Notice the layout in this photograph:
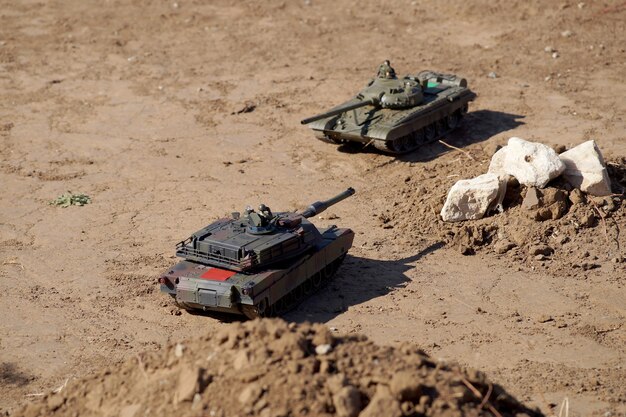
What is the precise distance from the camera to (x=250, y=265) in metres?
14.5

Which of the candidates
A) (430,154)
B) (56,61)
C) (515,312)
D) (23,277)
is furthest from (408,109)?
(56,61)

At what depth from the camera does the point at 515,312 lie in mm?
15094

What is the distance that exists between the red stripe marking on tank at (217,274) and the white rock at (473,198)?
4863 millimetres

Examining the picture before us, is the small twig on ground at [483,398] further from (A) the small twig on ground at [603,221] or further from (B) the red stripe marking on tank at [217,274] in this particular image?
(A) the small twig on ground at [603,221]

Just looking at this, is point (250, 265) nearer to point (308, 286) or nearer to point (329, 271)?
point (308, 286)

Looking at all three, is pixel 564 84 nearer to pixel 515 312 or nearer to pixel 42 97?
pixel 515 312

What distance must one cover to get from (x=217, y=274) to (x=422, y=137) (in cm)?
864

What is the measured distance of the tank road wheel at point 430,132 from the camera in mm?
21969

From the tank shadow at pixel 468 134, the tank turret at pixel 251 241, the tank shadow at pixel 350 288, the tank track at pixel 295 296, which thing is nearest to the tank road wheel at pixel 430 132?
the tank shadow at pixel 468 134

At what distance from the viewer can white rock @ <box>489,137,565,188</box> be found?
1716cm

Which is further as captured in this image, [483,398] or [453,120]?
[453,120]

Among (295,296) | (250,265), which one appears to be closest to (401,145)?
(295,296)

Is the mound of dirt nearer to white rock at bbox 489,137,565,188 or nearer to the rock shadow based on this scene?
the rock shadow

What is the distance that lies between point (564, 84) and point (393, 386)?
17278mm
